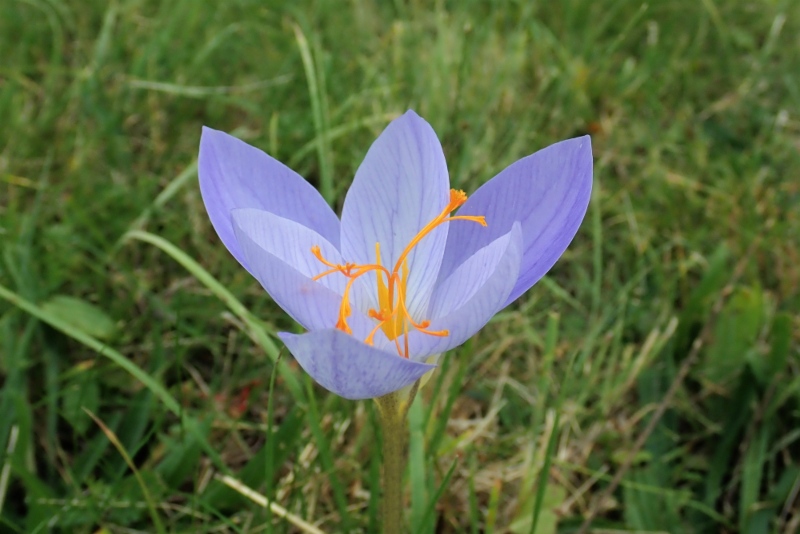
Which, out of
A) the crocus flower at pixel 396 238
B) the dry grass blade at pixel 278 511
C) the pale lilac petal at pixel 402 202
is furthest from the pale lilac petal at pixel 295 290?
the dry grass blade at pixel 278 511

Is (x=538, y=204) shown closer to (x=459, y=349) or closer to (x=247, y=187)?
(x=247, y=187)

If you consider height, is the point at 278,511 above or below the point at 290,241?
below

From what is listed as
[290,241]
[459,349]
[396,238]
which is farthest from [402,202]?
[459,349]

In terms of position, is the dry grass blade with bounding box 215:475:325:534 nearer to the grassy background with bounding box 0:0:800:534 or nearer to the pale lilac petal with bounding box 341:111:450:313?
the grassy background with bounding box 0:0:800:534

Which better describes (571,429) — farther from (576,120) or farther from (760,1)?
(760,1)

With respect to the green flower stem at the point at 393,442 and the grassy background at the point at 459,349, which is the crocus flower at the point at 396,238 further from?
the grassy background at the point at 459,349

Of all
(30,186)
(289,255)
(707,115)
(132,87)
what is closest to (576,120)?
(707,115)
